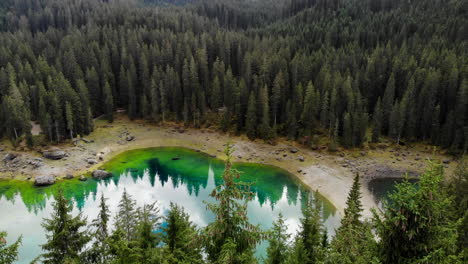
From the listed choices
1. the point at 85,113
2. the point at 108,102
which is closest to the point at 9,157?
the point at 85,113

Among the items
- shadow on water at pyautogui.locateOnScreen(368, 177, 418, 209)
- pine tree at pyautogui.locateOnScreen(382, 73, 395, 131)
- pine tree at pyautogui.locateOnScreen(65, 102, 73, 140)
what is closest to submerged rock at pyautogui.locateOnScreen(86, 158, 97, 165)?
pine tree at pyautogui.locateOnScreen(65, 102, 73, 140)

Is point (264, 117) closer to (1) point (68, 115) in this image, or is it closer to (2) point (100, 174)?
(2) point (100, 174)

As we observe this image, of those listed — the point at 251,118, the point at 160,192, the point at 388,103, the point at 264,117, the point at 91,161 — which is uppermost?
the point at 388,103

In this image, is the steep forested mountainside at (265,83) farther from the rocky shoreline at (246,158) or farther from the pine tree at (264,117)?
the rocky shoreline at (246,158)

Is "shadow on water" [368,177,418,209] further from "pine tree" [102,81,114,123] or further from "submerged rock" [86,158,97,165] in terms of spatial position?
"pine tree" [102,81,114,123]

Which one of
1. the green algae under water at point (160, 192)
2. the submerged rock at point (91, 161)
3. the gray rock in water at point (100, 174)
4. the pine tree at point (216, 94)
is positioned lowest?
the green algae under water at point (160, 192)

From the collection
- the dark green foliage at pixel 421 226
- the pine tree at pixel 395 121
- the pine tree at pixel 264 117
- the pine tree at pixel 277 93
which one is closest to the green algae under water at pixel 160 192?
the pine tree at pixel 264 117
